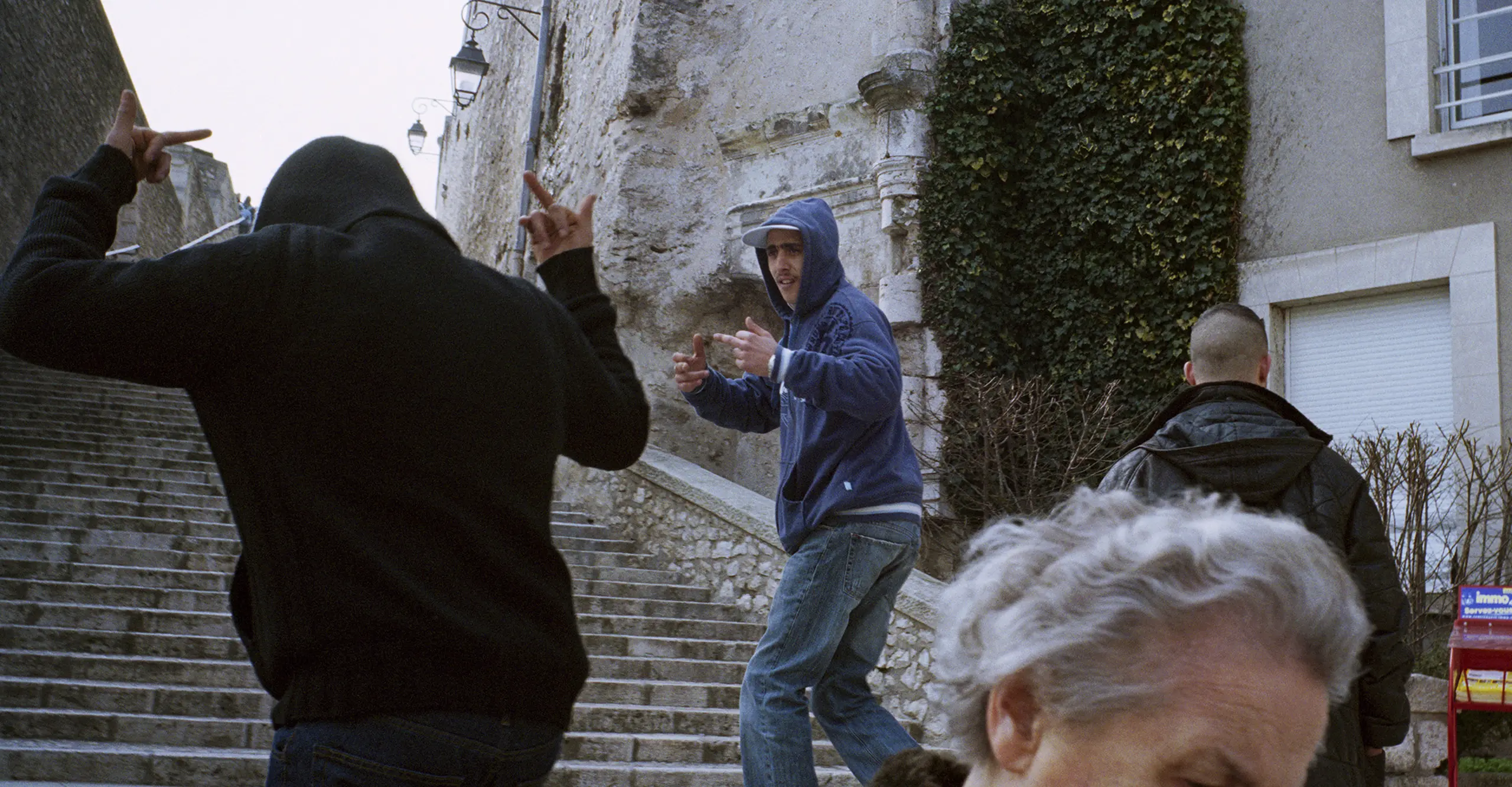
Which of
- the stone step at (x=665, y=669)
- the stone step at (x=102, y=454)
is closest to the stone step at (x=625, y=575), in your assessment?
the stone step at (x=665, y=669)

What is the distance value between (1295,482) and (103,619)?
5.34m

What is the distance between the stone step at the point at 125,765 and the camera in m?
4.60

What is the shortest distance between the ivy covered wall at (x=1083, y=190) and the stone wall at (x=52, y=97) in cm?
942

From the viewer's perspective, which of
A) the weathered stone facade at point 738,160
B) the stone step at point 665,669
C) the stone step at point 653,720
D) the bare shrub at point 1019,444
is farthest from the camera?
the weathered stone facade at point 738,160

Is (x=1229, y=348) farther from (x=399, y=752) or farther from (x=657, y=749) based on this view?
(x=657, y=749)

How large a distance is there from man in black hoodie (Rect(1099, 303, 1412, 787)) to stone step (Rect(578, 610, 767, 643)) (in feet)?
14.3

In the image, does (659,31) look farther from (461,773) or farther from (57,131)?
(461,773)

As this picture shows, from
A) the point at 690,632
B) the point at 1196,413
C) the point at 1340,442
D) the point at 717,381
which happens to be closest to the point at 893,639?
the point at 690,632

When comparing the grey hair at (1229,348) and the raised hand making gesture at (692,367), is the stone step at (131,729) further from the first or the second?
the grey hair at (1229,348)

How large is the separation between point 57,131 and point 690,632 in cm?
1401

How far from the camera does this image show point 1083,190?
10586mm

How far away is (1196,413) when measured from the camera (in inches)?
122

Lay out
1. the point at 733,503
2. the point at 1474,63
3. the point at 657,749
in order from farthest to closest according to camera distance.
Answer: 1. the point at 1474,63
2. the point at 733,503
3. the point at 657,749

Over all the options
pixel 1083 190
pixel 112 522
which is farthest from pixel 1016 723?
pixel 1083 190
